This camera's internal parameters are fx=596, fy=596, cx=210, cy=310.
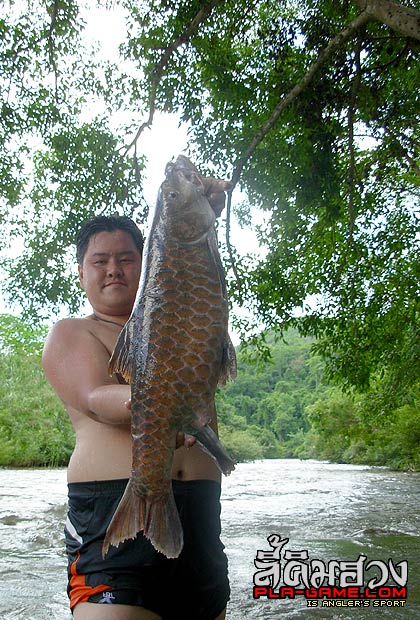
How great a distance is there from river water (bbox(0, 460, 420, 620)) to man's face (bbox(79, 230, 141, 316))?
2.76 meters

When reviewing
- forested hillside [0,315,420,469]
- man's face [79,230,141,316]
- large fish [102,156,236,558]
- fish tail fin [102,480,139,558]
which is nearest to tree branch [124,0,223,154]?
man's face [79,230,141,316]

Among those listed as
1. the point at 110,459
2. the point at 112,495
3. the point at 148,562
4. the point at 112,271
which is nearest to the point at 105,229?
the point at 112,271

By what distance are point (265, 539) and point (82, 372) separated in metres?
5.65

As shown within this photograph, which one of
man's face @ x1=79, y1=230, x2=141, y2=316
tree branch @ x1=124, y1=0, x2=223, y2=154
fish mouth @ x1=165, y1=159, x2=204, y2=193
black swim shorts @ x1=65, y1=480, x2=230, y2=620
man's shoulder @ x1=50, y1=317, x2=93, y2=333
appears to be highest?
tree branch @ x1=124, y1=0, x2=223, y2=154

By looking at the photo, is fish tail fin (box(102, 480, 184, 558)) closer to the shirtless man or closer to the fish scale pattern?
the fish scale pattern

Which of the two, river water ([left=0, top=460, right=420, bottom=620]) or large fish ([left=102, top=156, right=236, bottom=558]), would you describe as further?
river water ([left=0, top=460, right=420, bottom=620])

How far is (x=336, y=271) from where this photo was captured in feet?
31.2

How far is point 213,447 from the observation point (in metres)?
1.84

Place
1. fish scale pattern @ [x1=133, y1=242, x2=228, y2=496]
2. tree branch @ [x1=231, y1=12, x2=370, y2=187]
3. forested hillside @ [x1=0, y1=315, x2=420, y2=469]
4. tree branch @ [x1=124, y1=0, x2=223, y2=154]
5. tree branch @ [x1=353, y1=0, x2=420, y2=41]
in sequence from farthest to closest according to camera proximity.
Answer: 1. forested hillside @ [x1=0, y1=315, x2=420, y2=469]
2. tree branch @ [x1=124, y1=0, x2=223, y2=154]
3. tree branch @ [x1=231, y1=12, x2=370, y2=187]
4. tree branch @ [x1=353, y1=0, x2=420, y2=41]
5. fish scale pattern @ [x1=133, y1=242, x2=228, y2=496]

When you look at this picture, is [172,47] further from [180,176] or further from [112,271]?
[180,176]

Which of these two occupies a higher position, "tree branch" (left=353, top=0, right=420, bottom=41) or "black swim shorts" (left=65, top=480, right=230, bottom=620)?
"tree branch" (left=353, top=0, right=420, bottom=41)

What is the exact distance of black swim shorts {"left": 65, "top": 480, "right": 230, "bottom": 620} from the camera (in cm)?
221

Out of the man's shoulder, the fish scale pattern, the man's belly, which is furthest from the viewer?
the man's shoulder

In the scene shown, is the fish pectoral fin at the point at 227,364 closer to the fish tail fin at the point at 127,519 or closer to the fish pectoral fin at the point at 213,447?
the fish pectoral fin at the point at 213,447
